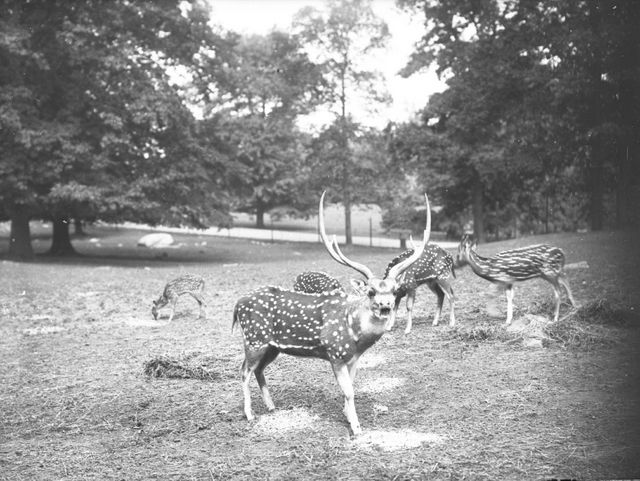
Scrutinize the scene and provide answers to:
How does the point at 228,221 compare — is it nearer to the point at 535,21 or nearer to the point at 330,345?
the point at 535,21

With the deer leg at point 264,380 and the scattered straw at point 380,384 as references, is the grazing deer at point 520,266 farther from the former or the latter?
the deer leg at point 264,380

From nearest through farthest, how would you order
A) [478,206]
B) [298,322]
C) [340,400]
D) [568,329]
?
[298,322] < [340,400] < [568,329] < [478,206]

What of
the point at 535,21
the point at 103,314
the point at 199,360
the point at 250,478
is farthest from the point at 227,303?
the point at 535,21

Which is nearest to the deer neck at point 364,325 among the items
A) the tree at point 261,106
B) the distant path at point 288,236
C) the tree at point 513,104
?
the tree at point 513,104

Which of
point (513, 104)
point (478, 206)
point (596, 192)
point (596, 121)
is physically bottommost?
point (478, 206)

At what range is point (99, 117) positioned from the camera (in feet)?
64.5

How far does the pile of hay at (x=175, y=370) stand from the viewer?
7348 mm

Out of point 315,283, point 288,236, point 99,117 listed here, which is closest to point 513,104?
point 99,117

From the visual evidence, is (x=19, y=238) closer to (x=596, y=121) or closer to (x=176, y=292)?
(x=176, y=292)

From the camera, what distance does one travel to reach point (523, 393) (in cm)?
608

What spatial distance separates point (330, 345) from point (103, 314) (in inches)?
284

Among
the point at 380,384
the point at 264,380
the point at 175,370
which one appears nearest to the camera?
the point at 264,380

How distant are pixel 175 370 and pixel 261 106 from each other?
21.8 m

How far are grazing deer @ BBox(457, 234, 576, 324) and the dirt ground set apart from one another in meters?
0.54
